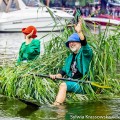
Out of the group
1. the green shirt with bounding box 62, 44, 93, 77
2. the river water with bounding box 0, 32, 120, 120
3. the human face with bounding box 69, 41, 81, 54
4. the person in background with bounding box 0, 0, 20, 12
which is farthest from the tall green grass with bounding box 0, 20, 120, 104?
the person in background with bounding box 0, 0, 20, 12

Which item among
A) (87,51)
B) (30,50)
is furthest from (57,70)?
(87,51)

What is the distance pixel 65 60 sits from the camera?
36.7 ft

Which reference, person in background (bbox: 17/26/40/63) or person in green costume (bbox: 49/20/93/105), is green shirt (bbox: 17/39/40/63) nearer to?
person in background (bbox: 17/26/40/63)

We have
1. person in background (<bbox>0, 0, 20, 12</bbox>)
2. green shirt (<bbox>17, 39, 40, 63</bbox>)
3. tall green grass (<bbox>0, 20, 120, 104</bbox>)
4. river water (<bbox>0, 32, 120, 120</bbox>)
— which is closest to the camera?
river water (<bbox>0, 32, 120, 120</bbox>)

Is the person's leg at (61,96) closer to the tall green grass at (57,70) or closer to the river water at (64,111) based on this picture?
the river water at (64,111)

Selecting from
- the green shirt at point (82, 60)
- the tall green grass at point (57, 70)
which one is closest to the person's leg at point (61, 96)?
the tall green grass at point (57, 70)

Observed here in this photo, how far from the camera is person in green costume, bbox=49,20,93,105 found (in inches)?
408

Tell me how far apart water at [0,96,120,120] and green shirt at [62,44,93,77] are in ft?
1.94

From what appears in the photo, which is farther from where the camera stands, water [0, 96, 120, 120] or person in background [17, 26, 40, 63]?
person in background [17, 26, 40, 63]

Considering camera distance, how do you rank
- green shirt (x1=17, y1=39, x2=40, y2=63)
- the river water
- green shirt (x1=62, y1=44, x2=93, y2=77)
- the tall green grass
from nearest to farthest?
1. the river water
2. green shirt (x1=62, y1=44, x2=93, y2=77)
3. the tall green grass
4. green shirt (x1=17, y1=39, x2=40, y2=63)

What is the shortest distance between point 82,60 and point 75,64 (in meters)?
0.17

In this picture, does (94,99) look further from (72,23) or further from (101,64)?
(72,23)

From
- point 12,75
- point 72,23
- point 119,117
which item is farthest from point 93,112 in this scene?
point 72,23

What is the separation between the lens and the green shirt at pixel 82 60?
1048cm
